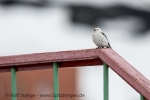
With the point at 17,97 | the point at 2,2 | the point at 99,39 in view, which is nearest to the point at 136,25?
the point at 2,2

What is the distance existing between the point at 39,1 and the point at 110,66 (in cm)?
389

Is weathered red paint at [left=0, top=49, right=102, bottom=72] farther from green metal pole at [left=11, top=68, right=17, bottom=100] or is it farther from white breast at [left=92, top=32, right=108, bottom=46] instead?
white breast at [left=92, top=32, right=108, bottom=46]

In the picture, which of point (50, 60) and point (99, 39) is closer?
point (50, 60)

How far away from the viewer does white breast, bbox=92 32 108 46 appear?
175 cm

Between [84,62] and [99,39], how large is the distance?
27.9 inches

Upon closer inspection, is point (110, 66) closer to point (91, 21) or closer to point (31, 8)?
point (91, 21)

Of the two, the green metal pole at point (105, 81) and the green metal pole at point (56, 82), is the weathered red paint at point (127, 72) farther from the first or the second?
the green metal pole at point (56, 82)

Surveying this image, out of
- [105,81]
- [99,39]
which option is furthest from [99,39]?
[105,81]

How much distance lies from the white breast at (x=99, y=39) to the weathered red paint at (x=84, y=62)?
1.85ft

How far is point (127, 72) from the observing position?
0.94m

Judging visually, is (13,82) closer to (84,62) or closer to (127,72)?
(84,62)

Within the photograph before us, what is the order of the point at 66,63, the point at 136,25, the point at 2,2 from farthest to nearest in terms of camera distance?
the point at 136,25 < the point at 2,2 < the point at 66,63

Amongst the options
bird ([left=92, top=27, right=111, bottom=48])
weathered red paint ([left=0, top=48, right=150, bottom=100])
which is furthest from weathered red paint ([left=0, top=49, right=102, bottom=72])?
bird ([left=92, top=27, right=111, bottom=48])

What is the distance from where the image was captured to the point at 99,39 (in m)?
1.78
